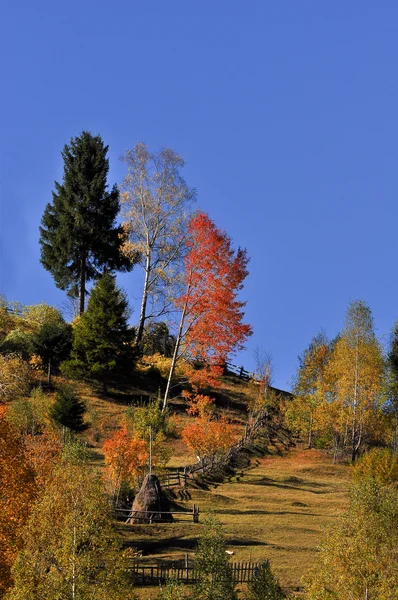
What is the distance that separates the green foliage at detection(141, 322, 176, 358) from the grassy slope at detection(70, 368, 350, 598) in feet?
26.1

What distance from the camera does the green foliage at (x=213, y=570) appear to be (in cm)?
2000

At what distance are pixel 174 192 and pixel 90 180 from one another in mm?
10044

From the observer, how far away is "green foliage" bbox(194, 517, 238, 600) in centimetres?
2000

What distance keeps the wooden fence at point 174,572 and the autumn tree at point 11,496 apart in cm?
537

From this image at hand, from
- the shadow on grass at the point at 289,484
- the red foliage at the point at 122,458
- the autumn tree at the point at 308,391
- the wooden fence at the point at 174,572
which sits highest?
the autumn tree at the point at 308,391

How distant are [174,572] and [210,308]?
2642 cm

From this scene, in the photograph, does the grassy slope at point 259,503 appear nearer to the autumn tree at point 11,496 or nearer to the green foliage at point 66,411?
the green foliage at point 66,411

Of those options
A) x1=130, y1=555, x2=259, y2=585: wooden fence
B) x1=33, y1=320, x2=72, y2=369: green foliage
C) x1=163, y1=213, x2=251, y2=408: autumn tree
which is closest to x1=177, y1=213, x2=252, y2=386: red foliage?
x1=163, y1=213, x2=251, y2=408: autumn tree

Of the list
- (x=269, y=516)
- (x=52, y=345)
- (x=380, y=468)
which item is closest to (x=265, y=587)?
(x=269, y=516)

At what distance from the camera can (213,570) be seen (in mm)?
20516

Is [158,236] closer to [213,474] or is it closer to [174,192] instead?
[174,192]

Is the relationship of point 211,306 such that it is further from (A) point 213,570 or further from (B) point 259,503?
(A) point 213,570

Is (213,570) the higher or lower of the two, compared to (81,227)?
lower

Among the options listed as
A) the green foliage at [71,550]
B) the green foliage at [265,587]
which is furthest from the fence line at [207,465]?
the green foliage at [71,550]
